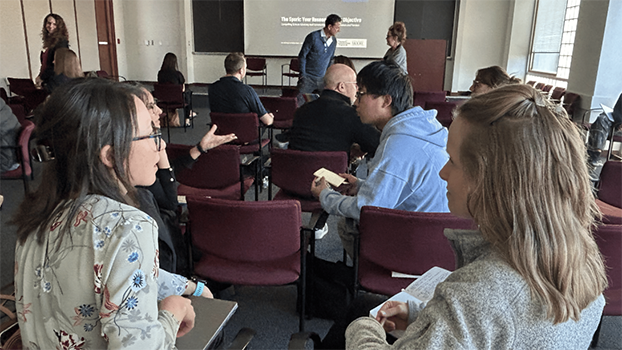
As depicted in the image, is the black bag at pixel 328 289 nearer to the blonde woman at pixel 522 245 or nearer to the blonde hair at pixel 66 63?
the blonde woman at pixel 522 245

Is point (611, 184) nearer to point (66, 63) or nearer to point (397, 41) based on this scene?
point (397, 41)

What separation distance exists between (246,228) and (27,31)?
341 inches

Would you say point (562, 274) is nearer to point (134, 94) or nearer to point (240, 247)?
point (134, 94)

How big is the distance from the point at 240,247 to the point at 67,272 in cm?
101

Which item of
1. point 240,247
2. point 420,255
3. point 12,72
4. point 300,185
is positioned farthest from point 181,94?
point 420,255

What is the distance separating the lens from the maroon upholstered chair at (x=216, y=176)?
2.96m

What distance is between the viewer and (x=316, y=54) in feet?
20.2

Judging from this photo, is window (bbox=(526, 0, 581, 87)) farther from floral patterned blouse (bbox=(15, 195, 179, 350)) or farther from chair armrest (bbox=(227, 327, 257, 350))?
A: floral patterned blouse (bbox=(15, 195, 179, 350))

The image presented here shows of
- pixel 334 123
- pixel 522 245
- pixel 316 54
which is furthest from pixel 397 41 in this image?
pixel 522 245

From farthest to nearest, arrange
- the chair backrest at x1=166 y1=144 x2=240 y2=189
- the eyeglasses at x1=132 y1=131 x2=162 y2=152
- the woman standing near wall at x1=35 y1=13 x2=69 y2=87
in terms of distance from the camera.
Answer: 1. the woman standing near wall at x1=35 y1=13 x2=69 y2=87
2. the chair backrest at x1=166 y1=144 x2=240 y2=189
3. the eyeglasses at x1=132 y1=131 x2=162 y2=152

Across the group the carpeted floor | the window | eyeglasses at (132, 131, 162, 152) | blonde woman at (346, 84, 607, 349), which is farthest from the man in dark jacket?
the window

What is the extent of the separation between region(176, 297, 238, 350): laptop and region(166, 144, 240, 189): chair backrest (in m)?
1.83

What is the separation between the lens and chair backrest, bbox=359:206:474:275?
1.62 metres

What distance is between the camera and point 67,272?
0.86 meters
